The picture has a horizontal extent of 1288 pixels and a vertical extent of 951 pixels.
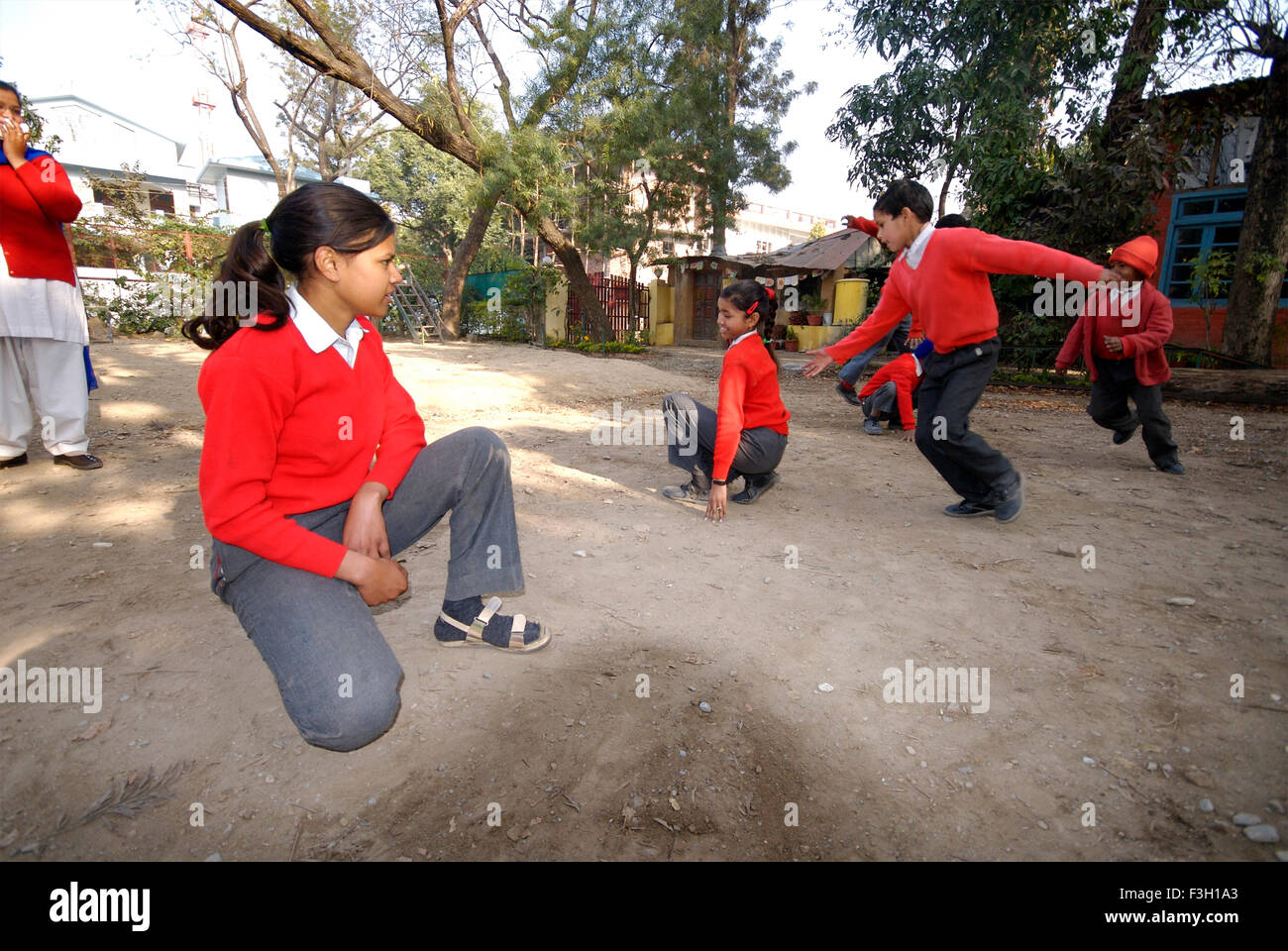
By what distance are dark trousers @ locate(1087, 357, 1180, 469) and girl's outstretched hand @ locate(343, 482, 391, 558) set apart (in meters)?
5.42

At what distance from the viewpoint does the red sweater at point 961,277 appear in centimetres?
346

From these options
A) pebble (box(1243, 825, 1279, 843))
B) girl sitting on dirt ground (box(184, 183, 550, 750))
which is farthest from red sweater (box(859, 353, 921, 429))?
girl sitting on dirt ground (box(184, 183, 550, 750))

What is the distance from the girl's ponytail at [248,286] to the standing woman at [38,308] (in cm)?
298

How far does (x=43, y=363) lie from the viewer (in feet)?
13.4

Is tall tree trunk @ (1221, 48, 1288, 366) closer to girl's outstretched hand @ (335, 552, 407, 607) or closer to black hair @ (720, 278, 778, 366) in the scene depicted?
black hair @ (720, 278, 778, 366)

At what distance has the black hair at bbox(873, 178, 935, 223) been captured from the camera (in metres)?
3.71

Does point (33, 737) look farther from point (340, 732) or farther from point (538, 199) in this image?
point (538, 199)

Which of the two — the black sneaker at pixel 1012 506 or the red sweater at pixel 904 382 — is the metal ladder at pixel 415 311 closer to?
the red sweater at pixel 904 382
